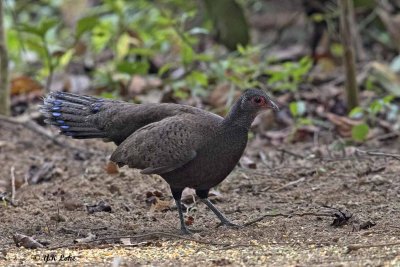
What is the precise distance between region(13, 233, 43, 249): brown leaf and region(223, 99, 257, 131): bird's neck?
145 cm

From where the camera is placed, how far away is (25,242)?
5051 mm

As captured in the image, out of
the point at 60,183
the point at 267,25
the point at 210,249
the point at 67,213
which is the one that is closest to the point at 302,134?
the point at 60,183

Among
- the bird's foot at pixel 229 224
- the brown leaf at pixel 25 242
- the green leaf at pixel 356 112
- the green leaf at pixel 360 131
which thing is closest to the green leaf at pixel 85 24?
the green leaf at pixel 356 112

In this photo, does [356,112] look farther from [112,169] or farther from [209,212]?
[112,169]

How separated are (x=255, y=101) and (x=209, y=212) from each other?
3.12 ft

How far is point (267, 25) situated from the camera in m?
13.1

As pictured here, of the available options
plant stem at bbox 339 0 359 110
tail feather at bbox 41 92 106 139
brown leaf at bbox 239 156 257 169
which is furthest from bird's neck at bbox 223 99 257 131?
plant stem at bbox 339 0 359 110

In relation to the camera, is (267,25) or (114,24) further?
(267,25)

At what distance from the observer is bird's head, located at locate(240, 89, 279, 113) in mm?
5781

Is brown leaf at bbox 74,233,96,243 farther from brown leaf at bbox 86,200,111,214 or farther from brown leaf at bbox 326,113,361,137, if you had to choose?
brown leaf at bbox 326,113,361,137

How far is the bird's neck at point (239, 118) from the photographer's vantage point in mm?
5707

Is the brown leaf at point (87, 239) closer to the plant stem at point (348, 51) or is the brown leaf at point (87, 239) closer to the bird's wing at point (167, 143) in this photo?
the bird's wing at point (167, 143)

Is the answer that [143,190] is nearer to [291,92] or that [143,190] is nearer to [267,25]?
[291,92]

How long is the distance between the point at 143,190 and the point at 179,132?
1208mm
